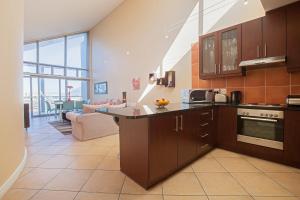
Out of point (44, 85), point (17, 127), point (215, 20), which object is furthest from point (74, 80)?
point (215, 20)

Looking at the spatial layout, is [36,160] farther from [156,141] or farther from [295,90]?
[295,90]

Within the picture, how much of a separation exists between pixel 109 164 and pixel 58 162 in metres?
0.84

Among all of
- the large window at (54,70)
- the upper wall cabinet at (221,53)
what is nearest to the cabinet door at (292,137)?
the upper wall cabinet at (221,53)

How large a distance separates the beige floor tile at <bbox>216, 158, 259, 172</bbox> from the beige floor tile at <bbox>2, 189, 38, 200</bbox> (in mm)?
2448

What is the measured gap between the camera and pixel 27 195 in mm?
1714

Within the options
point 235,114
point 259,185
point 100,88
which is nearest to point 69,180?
point 259,185

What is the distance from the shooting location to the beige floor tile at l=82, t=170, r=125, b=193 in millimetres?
1823

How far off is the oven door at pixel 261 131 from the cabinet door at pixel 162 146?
140 centimetres

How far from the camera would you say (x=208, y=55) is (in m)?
3.38

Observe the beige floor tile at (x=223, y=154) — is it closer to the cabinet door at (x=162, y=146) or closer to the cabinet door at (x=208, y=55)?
the cabinet door at (x=162, y=146)

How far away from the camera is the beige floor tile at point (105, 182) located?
1823 mm

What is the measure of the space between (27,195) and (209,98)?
3163 millimetres

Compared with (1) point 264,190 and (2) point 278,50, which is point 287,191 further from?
(2) point 278,50

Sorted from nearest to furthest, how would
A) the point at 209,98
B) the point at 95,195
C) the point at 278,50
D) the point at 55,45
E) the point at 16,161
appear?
the point at 95,195, the point at 16,161, the point at 278,50, the point at 209,98, the point at 55,45
